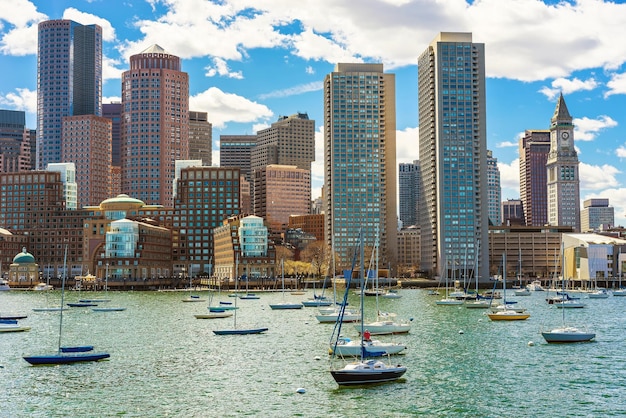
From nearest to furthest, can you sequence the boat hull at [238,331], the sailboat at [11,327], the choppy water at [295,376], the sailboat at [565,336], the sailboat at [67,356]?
the choppy water at [295,376] → the sailboat at [67,356] → the sailboat at [565,336] → the boat hull at [238,331] → the sailboat at [11,327]

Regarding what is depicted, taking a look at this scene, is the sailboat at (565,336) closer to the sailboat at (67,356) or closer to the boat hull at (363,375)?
the boat hull at (363,375)

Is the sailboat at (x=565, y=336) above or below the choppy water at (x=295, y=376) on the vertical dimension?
above

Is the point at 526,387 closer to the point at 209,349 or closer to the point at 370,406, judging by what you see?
the point at 370,406

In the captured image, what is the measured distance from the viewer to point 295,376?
75000 millimetres

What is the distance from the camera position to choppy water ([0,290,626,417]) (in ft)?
203

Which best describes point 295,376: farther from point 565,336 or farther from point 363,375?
point 565,336

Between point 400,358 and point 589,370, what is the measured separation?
18.9 metres

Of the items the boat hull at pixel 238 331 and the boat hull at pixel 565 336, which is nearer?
the boat hull at pixel 565 336

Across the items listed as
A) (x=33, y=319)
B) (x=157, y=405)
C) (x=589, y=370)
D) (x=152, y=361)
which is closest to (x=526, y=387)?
(x=589, y=370)

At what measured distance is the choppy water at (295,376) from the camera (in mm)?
61906

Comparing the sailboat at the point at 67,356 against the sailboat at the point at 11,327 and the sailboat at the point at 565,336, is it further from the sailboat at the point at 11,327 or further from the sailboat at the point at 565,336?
the sailboat at the point at 565,336

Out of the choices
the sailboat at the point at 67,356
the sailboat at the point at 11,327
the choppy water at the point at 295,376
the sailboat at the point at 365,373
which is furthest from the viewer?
the sailboat at the point at 11,327

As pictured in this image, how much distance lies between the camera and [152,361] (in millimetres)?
85312

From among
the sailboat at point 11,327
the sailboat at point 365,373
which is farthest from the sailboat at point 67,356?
the sailboat at point 11,327
